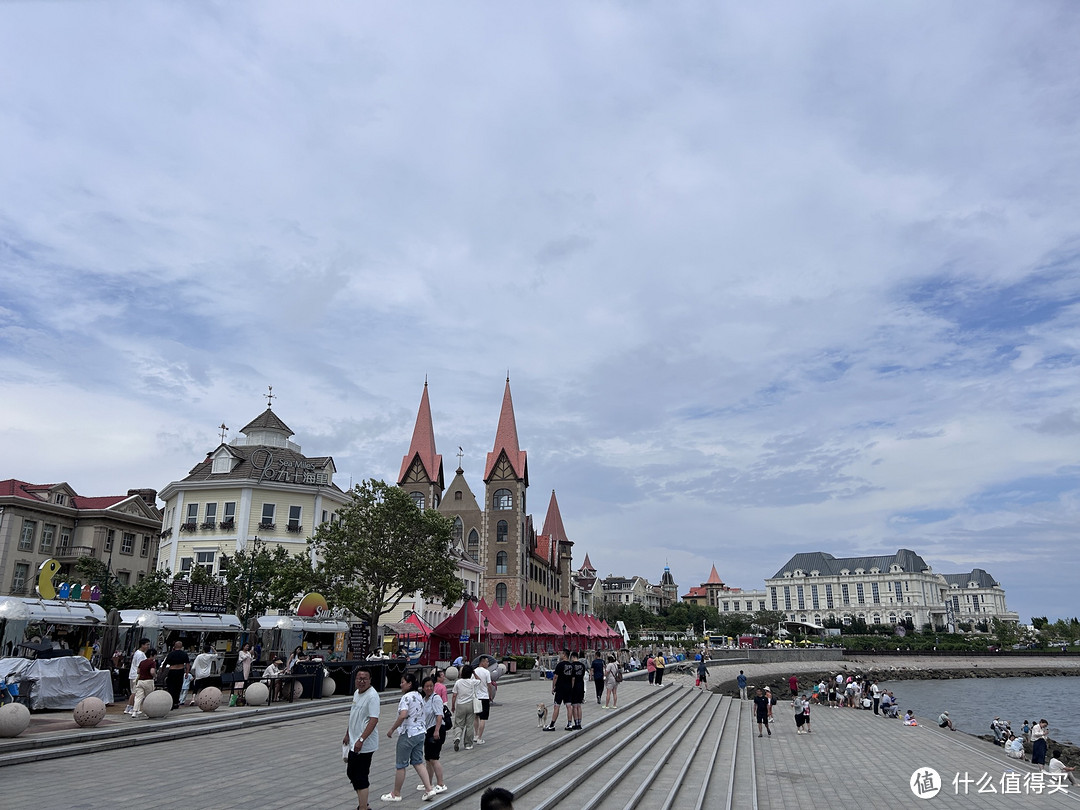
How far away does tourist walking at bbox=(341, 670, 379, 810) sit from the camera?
27.2 feet

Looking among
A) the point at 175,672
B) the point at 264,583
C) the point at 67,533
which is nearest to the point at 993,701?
the point at 264,583

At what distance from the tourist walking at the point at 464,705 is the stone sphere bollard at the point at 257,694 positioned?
703 cm

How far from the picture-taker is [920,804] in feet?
44.1

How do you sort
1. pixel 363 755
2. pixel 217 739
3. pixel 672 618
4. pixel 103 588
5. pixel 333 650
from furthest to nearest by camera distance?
pixel 672 618
pixel 103 588
pixel 333 650
pixel 217 739
pixel 363 755

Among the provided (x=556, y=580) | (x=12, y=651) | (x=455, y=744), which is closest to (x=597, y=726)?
(x=455, y=744)

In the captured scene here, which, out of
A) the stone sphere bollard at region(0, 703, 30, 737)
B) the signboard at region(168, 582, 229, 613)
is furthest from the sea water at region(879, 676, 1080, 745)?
the stone sphere bollard at region(0, 703, 30, 737)

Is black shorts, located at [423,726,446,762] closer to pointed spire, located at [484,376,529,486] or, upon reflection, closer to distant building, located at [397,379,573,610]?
distant building, located at [397,379,573,610]

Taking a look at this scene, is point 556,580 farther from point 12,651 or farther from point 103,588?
point 12,651

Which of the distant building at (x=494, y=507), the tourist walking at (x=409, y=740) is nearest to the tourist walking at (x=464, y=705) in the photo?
the tourist walking at (x=409, y=740)

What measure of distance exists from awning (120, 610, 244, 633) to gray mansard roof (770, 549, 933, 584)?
6192 inches

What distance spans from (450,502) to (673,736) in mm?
61527

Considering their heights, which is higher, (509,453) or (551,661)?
(509,453)

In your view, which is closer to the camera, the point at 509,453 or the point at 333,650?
the point at 333,650

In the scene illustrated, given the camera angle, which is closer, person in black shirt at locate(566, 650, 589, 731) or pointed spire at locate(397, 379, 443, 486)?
person in black shirt at locate(566, 650, 589, 731)
